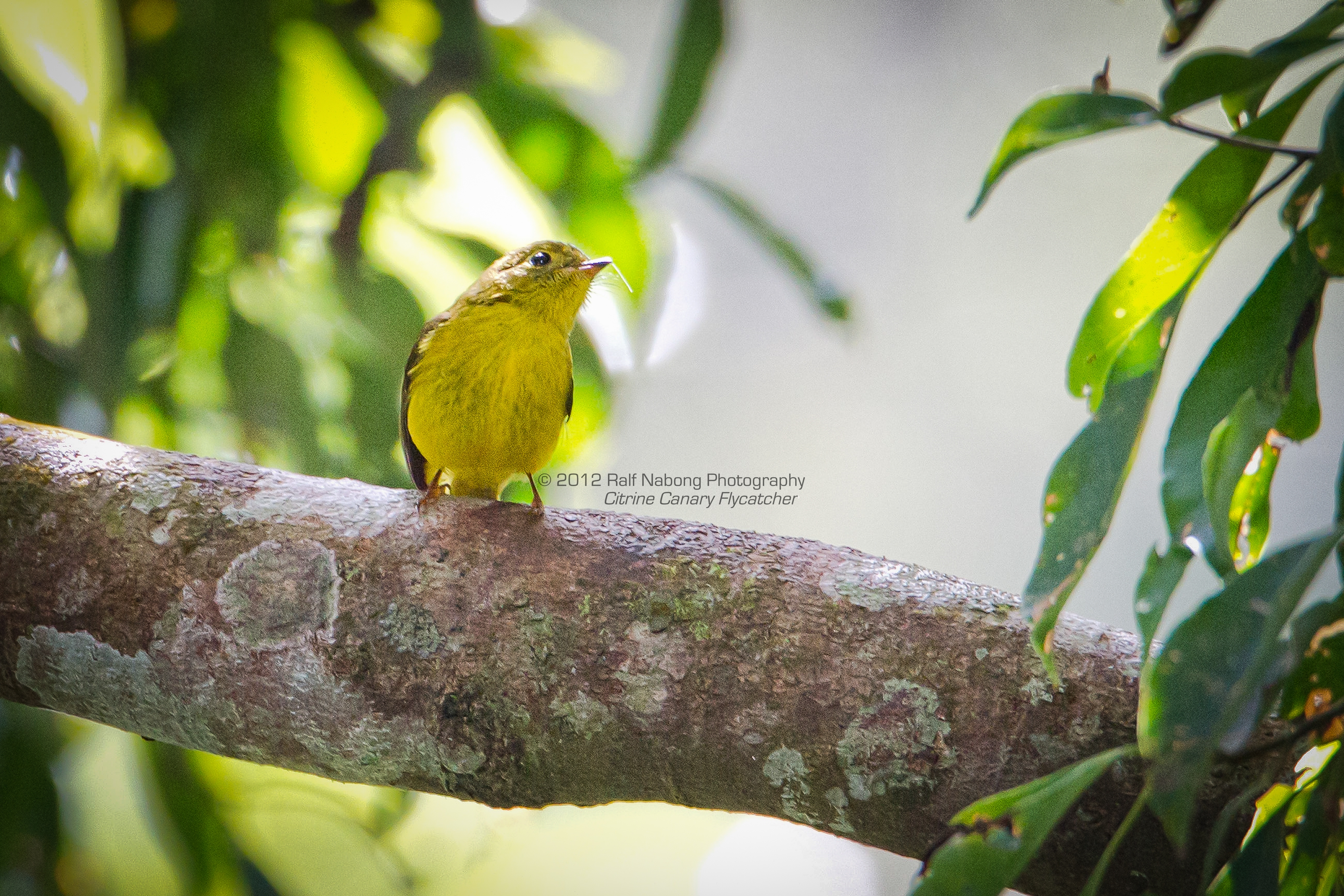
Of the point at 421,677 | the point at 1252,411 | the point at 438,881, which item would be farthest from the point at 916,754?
the point at 438,881

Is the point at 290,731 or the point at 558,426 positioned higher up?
the point at 558,426

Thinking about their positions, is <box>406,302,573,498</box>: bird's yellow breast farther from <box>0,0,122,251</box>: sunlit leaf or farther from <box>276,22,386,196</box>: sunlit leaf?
<box>0,0,122,251</box>: sunlit leaf

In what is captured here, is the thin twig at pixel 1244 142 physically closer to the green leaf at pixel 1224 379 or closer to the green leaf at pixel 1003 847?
the green leaf at pixel 1224 379

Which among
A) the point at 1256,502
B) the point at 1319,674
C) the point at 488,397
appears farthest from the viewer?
the point at 488,397

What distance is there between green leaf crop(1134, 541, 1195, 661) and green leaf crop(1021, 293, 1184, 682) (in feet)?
0.23

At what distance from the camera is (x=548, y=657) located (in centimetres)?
100

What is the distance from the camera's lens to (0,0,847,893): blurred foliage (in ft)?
5.66

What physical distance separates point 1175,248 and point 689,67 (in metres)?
0.90

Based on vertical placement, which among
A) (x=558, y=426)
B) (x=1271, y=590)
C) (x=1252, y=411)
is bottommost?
(x=558, y=426)

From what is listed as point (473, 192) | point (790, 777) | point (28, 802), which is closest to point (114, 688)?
point (790, 777)

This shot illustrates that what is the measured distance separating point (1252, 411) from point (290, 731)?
3.51 feet

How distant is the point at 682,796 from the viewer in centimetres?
99

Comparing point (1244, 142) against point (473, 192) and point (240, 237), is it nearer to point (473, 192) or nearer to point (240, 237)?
point (240, 237)

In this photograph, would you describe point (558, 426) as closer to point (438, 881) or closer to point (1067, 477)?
point (1067, 477)
